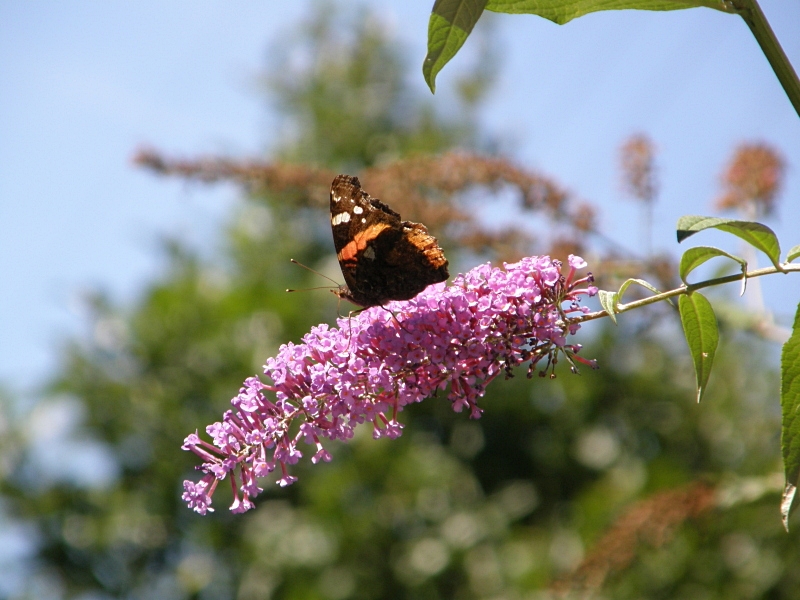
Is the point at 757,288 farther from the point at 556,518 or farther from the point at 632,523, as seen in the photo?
the point at 556,518

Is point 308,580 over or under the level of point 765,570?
over

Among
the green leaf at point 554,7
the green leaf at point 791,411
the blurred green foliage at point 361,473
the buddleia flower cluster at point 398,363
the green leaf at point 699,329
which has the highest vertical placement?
the blurred green foliage at point 361,473

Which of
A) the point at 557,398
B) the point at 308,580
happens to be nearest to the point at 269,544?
the point at 308,580

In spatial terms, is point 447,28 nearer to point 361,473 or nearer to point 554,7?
point 554,7

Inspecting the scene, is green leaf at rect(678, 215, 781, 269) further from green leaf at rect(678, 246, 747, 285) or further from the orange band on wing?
the orange band on wing

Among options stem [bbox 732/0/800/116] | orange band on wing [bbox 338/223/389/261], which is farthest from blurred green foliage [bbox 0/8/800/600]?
stem [bbox 732/0/800/116]

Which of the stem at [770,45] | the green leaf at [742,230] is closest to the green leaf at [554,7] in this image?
the stem at [770,45]

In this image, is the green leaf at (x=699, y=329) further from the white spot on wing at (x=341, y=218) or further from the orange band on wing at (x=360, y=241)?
the white spot on wing at (x=341, y=218)

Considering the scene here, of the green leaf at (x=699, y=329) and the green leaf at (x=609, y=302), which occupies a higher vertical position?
the green leaf at (x=609, y=302)
